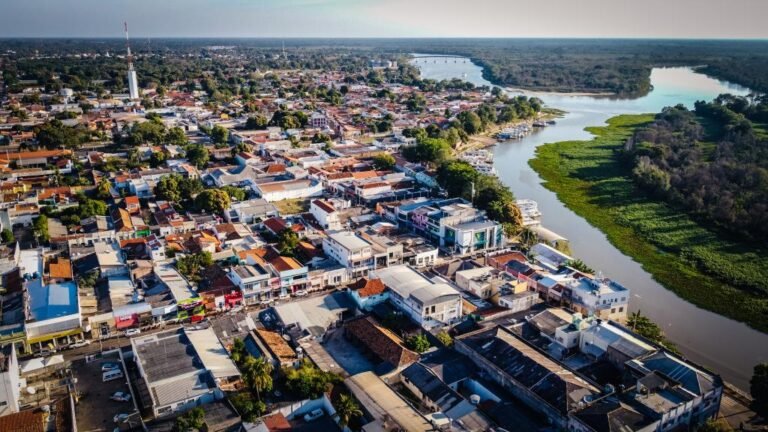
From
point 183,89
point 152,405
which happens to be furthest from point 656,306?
point 183,89

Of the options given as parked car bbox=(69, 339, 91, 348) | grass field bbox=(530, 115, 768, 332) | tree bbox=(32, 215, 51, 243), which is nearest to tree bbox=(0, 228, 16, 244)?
tree bbox=(32, 215, 51, 243)

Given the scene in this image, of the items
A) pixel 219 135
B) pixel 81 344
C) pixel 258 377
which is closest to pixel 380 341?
pixel 258 377

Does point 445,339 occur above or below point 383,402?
below

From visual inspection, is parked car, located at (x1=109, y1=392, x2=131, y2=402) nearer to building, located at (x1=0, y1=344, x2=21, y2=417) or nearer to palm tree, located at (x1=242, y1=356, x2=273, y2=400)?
building, located at (x1=0, y1=344, x2=21, y2=417)

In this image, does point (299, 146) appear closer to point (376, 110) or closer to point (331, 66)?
point (376, 110)

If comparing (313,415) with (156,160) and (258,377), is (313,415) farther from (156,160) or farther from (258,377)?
(156,160)

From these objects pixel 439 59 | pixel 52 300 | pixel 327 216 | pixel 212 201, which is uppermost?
pixel 439 59
